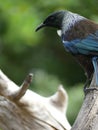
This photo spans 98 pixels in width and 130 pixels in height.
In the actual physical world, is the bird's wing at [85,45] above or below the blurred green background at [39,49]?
above

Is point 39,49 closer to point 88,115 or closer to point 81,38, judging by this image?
point 81,38

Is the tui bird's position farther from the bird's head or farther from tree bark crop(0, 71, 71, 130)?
tree bark crop(0, 71, 71, 130)

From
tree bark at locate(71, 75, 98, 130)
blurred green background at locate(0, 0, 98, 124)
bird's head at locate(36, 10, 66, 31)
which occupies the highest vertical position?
tree bark at locate(71, 75, 98, 130)

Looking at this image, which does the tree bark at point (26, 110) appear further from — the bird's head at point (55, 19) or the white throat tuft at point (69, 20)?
the bird's head at point (55, 19)

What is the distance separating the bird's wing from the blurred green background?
1059 mm

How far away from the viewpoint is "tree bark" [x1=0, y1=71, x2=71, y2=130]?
4.07 meters

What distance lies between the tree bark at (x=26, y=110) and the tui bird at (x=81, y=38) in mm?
251

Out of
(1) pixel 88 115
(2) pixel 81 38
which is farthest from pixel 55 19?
(1) pixel 88 115

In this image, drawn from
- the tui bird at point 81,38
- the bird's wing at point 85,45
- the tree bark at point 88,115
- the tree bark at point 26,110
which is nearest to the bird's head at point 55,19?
the tui bird at point 81,38

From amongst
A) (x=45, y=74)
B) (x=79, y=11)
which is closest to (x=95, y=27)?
(x=79, y=11)

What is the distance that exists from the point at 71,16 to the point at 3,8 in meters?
1.37

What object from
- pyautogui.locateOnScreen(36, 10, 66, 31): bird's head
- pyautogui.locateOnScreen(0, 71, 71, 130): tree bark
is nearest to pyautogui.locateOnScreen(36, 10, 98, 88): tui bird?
pyautogui.locateOnScreen(36, 10, 66, 31): bird's head

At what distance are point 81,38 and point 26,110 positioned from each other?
644mm

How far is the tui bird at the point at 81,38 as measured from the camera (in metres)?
4.25
